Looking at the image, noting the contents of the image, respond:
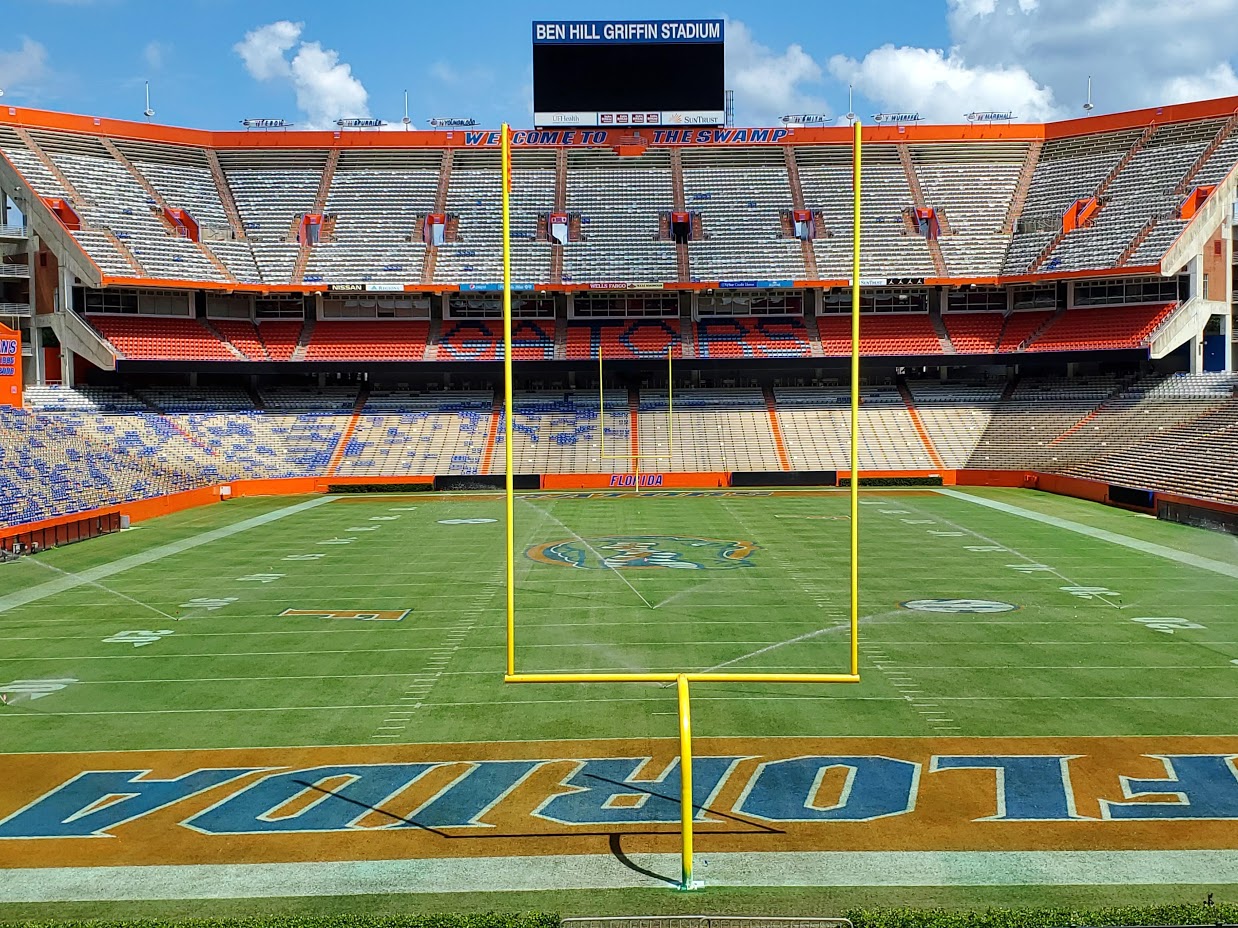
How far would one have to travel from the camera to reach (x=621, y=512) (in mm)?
33938

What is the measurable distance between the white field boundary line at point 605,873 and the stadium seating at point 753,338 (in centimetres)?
4034

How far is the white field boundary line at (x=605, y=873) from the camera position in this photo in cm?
852

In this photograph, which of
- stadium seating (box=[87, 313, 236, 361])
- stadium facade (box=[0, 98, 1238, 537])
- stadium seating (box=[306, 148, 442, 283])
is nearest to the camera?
stadium facade (box=[0, 98, 1238, 537])

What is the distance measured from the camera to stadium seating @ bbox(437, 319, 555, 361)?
159ft

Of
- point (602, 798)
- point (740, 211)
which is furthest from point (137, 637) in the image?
point (740, 211)

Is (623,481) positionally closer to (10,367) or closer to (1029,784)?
(10,367)

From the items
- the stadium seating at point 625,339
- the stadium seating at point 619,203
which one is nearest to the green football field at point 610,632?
the stadium seating at point 625,339

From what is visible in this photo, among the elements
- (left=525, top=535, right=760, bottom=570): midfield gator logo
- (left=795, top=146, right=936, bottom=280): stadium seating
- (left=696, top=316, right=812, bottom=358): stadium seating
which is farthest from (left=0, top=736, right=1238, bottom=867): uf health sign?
(left=795, top=146, right=936, bottom=280): stadium seating

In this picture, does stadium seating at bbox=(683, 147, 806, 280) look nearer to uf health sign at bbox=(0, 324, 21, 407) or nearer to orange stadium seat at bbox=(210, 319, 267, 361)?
orange stadium seat at bbox=(210, 319, 267, 361)

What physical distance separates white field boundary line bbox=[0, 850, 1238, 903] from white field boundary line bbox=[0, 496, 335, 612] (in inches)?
510

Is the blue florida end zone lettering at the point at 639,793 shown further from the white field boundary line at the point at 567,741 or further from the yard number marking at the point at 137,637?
the yard number marking at the point at 137,637

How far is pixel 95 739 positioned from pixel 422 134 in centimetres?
4848

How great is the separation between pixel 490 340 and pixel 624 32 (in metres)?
Result: 17.9

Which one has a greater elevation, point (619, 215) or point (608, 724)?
point (619, 215)
